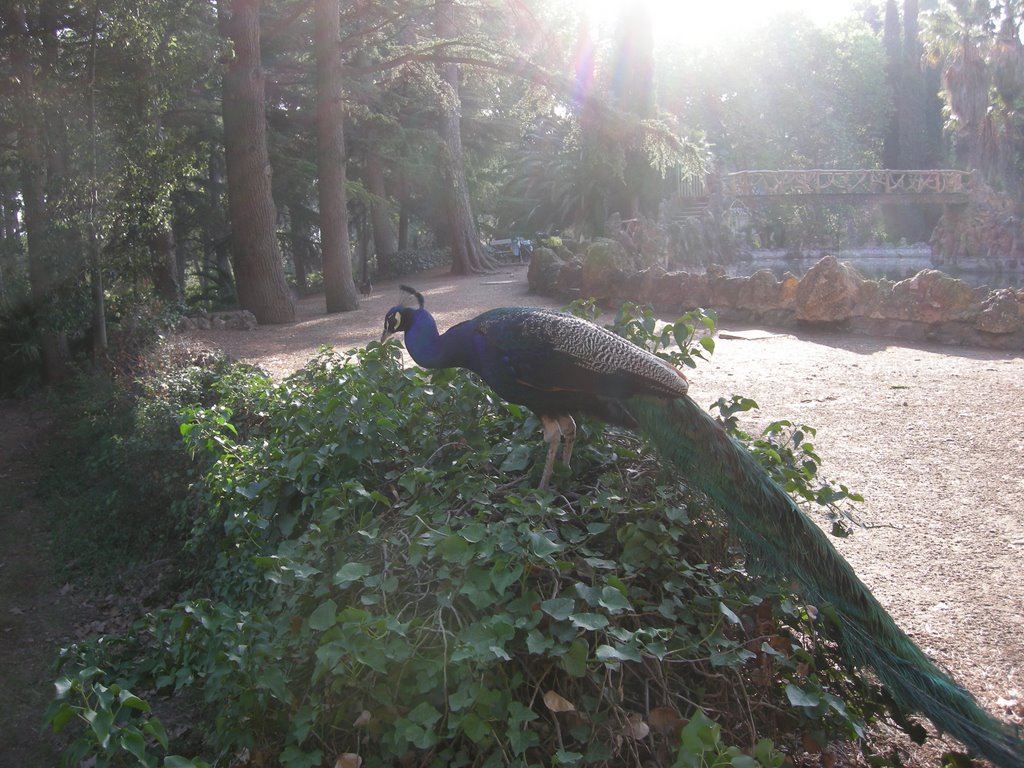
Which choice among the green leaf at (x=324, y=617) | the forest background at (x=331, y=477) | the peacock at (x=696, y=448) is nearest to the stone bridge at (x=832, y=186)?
the forest background at (x=331, y=477)

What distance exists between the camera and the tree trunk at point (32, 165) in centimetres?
1055

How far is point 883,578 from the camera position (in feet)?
14.8

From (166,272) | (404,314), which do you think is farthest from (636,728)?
(166,272)

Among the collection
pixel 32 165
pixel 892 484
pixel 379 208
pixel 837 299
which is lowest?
pixel 892 484

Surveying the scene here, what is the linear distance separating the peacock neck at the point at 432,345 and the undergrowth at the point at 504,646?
0.49 m

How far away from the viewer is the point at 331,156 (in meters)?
15.7

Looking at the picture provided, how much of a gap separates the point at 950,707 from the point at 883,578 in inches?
77.0

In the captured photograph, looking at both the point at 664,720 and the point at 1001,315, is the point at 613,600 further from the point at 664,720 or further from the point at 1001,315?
the point at 1001,315

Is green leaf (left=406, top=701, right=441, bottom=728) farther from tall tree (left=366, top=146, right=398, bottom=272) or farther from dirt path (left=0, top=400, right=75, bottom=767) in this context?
tall tree (left=366, top=146, right=398, bottom=272)

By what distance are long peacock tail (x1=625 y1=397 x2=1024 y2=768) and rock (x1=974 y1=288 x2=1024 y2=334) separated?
336 inches

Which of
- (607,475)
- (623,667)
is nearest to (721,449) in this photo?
(607,475)

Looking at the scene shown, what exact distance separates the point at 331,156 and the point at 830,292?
8.90 m

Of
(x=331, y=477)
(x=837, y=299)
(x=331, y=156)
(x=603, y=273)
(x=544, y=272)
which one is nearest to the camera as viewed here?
(x=331, y=477)

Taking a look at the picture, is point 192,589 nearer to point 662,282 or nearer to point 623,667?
point 623,667
